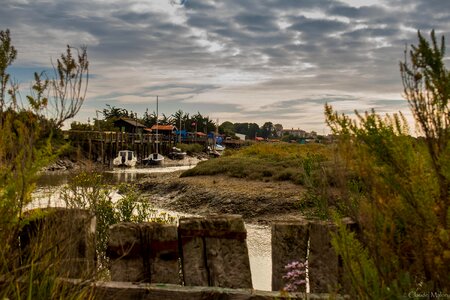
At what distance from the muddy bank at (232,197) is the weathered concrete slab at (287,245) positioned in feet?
40.8

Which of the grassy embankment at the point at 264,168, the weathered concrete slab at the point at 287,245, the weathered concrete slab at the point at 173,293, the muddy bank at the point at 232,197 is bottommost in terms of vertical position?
the muddy bank at the point at 232,197

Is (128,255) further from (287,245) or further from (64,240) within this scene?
(287,245)

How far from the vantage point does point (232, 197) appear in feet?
65.9

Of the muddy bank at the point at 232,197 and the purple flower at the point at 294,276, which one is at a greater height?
the purple flower at the point at 294,276

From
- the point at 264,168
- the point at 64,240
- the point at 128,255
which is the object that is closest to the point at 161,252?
the point at 128,255

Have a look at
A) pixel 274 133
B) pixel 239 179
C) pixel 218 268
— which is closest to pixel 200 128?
pixel 274 133

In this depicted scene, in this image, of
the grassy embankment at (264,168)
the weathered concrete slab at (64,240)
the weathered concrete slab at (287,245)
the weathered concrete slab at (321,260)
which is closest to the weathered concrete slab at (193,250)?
the weathered concrete slab at (287,245)

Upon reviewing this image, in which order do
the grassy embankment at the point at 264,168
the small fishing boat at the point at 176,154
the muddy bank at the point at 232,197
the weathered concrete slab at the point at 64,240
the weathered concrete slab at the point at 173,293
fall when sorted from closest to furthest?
the weathered concrete slab at the point at 173,293 → the weathered concrete slab at the point at 64,240 → the muddy bank at the point at 232,197 → the grassy embankment at the point at 264,168 → the small fishing boat at the point at 176,154

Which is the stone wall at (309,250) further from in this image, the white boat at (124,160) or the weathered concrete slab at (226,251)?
the white boat at (124,160)

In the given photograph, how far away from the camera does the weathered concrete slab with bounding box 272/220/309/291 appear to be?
438cm

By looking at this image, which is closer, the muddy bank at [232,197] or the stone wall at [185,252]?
the stone wall at [185,252]

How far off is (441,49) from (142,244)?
2759mm

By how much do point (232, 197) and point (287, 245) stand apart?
51.6 ft

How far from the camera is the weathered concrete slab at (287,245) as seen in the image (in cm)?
438
